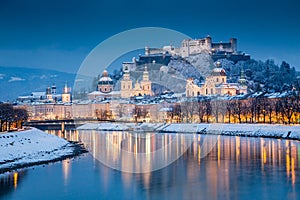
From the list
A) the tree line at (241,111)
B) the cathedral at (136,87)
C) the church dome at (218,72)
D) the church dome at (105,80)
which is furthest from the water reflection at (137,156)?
the church dome at (105,80)

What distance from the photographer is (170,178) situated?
2233cm

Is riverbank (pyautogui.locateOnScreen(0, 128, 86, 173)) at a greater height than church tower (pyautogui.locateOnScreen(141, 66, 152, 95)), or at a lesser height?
lesser

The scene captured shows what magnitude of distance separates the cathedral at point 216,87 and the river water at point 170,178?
6553 centimetres

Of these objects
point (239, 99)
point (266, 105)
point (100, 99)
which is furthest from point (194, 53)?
point (266, 105)

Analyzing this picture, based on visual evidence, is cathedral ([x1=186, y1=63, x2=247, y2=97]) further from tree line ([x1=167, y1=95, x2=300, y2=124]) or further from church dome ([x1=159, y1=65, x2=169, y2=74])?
tree line ([x1=167, y1=95, x2=300, y2=124])

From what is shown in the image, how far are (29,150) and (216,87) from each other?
70.7m

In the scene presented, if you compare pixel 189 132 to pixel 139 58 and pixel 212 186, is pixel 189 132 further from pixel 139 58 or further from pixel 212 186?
pixel 139 58

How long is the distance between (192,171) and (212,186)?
4146mm

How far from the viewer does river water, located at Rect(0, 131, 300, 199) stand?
749 inches

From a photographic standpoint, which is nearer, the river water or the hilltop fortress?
the river water

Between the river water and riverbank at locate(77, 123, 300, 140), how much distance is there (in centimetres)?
1272

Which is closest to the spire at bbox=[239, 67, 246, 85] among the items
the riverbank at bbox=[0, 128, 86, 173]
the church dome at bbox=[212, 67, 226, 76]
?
the church dome at bbox=[212, 67, 226, 76]

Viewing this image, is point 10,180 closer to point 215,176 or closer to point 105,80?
point 215,176

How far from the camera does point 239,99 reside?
73938 millimetres
